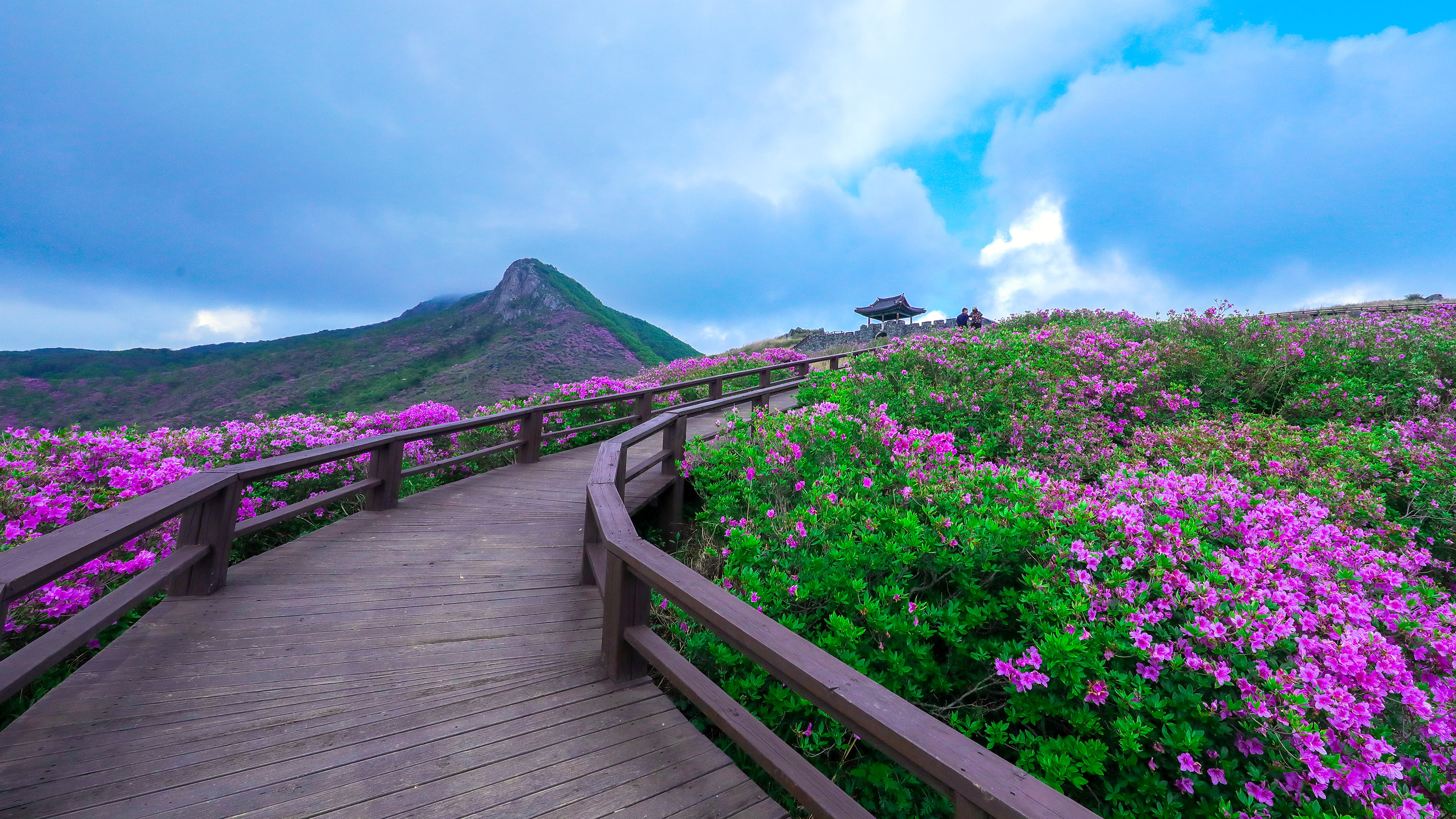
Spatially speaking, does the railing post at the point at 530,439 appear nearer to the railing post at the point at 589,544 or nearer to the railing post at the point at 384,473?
the railing post at the point at 384,473

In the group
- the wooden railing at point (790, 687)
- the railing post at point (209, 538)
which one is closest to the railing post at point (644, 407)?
the wooden railing at point (790, 687)

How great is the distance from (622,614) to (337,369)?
43.1 meters

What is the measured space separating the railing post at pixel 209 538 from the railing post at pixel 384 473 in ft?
5.02

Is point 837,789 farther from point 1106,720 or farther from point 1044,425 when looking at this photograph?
point 1044,425

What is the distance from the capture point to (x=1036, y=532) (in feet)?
9.83

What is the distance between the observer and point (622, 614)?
8.50ft

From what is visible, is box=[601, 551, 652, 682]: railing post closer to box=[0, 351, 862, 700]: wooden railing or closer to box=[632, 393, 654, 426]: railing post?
box=[0, 351, 862, 700]: wooden railing

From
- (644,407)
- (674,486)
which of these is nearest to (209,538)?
(674,486)

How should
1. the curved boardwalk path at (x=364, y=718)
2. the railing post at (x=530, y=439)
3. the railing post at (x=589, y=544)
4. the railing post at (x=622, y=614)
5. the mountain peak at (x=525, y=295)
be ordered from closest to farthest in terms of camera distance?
the curved boardwalk path at (x=364, y=718)
the railing post at (x=622, y=614)
the railing post at (x=589, y=544)
the railing post at (x=530, y=439)
the mountain peak at (x=525, y=295)

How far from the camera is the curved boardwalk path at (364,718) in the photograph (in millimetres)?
1831

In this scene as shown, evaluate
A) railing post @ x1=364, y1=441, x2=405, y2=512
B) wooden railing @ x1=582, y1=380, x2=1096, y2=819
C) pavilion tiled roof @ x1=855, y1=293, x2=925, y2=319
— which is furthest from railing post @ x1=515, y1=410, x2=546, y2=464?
pavilion tiled roof @ x1=855, y1=293, x2=925, y2=319

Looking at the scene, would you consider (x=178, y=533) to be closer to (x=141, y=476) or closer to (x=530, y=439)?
(x=141, y=476)

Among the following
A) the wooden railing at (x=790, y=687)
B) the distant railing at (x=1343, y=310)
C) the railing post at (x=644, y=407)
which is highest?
the distant railing at (x=1343, y=310)

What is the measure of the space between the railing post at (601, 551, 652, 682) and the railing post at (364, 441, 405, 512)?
3442 millimetres
